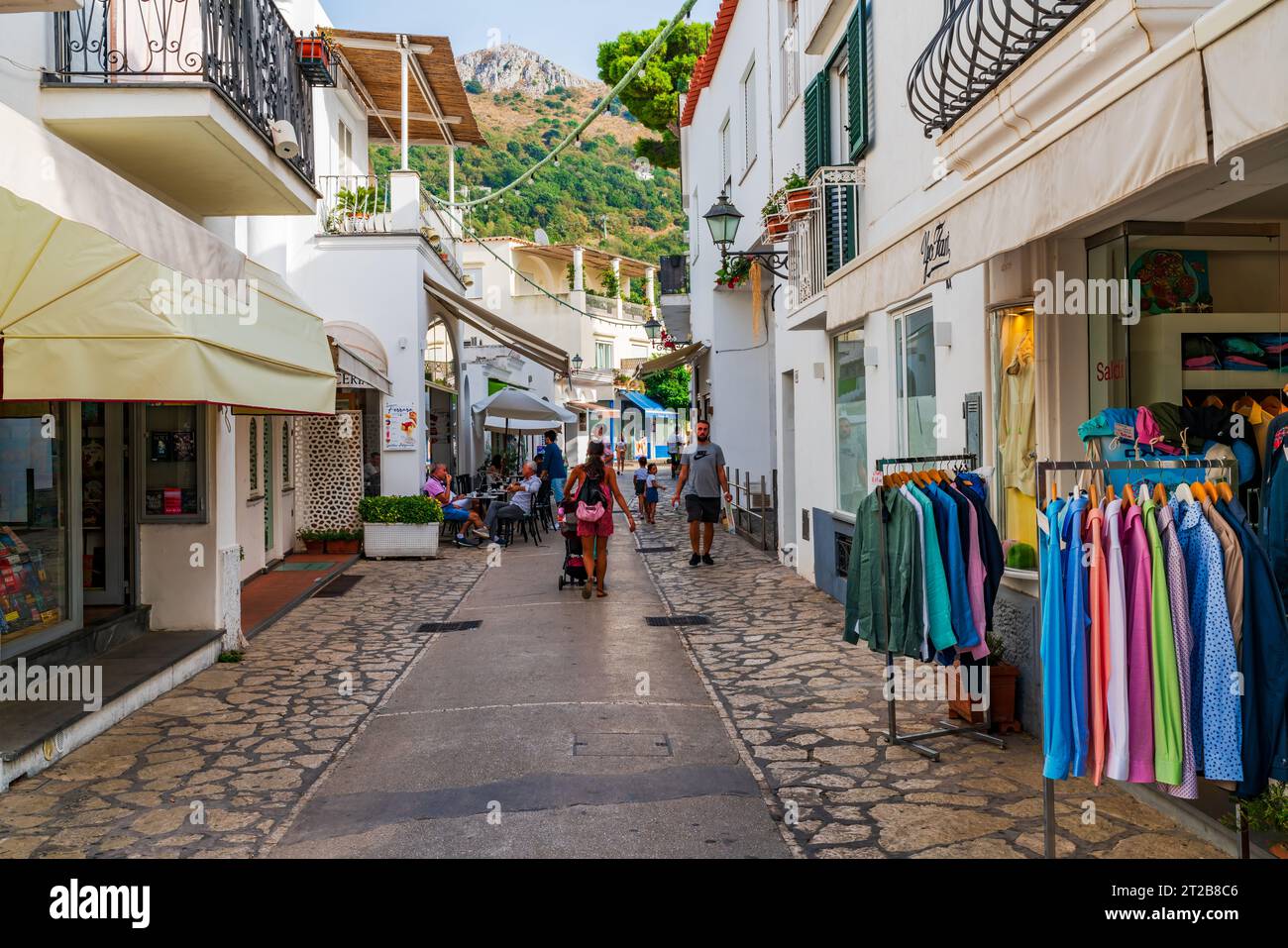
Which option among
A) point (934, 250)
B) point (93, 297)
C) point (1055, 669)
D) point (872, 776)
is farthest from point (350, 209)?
point (1055, 669)

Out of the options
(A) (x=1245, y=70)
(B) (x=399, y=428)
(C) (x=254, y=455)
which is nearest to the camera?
(A) (x=1245, y=70)

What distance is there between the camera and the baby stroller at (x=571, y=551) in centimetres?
1157

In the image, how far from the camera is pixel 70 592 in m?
7.71

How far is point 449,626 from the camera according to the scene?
10.2 meters

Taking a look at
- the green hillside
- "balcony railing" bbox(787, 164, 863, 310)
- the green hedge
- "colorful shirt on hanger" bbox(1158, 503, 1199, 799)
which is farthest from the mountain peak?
"colorful shirt on hanger" bbox(1158, 503, 1199, 799)

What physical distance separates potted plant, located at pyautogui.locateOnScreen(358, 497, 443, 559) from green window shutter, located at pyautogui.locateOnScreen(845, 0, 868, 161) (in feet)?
28.9

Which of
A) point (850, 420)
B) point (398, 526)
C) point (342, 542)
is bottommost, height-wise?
point (342, 542)

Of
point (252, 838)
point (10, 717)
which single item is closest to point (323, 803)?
point (252, 838)

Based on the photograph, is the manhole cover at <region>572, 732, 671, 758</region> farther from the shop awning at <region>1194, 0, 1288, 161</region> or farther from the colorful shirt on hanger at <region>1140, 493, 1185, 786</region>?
the shop awning at <region>1194, 0, 1288, 161</region>

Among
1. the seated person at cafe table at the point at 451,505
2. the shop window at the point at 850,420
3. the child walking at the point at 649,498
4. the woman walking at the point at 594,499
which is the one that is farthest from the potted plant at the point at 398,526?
the shop window at the point at 850,420

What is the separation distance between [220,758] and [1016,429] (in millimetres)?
5381

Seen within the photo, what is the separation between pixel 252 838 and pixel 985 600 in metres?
4.02

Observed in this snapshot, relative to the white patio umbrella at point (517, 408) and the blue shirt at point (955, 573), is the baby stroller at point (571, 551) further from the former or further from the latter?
the white patio umbrella at point (517, 408)

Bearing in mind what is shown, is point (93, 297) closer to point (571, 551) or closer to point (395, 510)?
point (571, 551)
